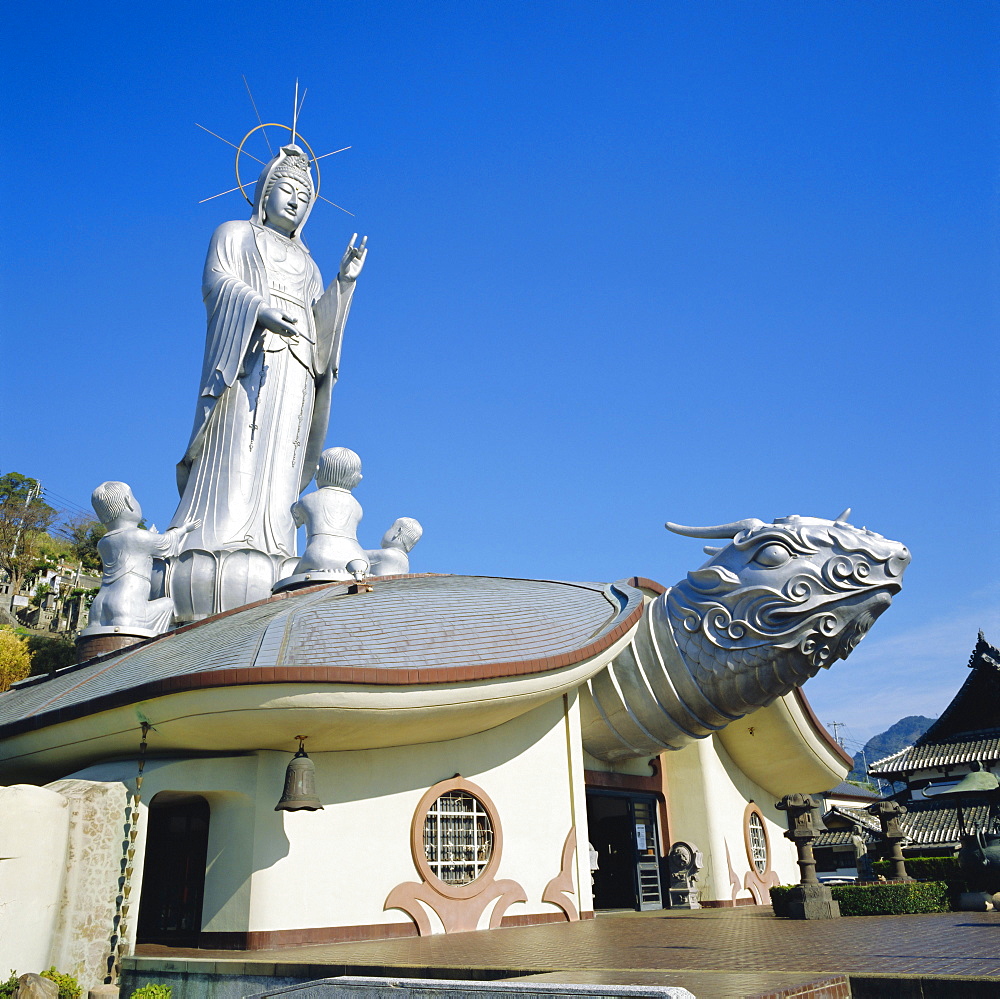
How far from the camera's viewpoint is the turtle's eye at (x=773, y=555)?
11190mm

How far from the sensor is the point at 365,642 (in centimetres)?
981

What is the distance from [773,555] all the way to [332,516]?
693 centimetres

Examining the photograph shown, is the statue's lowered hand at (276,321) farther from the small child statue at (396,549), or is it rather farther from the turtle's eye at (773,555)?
the turtle's eye at (773,555)

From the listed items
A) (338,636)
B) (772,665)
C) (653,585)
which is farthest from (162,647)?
(772,665)

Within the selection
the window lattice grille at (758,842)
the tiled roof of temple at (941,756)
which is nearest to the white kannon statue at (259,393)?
the window lattice grille at (758,842)

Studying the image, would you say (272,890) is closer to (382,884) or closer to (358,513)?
(382,884)

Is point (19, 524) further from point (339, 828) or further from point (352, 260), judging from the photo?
point (339, 828)

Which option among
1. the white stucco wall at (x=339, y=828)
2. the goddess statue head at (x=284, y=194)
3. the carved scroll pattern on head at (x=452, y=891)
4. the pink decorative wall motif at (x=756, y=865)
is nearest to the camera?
the white stucco wall at (x=339, y=828)

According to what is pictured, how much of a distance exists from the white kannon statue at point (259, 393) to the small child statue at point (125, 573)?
0.70 m

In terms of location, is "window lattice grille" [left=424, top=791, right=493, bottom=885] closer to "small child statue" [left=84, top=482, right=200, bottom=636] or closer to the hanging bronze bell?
the hanging bronze bell

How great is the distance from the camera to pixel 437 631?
34.4 ft

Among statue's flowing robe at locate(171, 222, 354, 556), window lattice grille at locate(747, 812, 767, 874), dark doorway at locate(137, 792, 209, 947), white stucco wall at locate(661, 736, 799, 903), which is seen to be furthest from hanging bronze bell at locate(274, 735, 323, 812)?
window lattice grille at locate(747, 812, 767, 874)

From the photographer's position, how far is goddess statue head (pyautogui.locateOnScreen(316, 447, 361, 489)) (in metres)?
14.9

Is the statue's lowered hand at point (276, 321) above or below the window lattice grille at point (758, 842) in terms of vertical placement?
above
